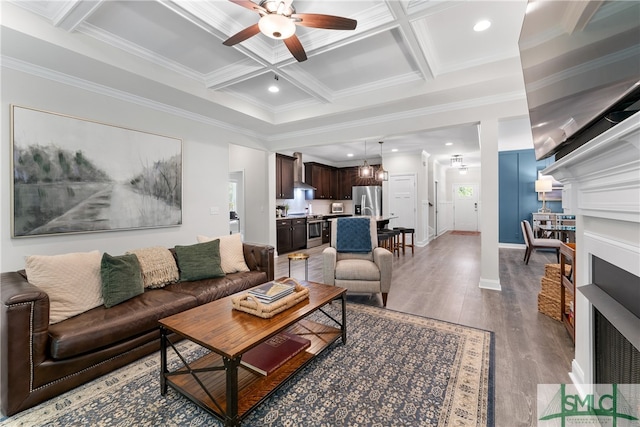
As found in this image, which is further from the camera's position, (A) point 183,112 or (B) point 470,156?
(B) point 470,156

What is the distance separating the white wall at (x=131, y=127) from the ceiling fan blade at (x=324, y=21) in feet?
8.76

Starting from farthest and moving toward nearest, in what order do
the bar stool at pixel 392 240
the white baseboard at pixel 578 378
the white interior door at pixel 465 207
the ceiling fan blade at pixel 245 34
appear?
the white interior door at pixel 465 207 → the bar stool at pixel 392 240 → the ceiling fan blade at pixel 245 34 → the white baseboard at pixel 578 378

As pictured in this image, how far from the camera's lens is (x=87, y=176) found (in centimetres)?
297

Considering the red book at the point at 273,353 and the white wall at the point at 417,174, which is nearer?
the red book at the point at 273,353

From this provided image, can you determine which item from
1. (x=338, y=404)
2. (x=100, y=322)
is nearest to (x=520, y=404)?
(x=338, y=404)

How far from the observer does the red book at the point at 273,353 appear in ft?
5.66

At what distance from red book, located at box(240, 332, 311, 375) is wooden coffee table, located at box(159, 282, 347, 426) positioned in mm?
42

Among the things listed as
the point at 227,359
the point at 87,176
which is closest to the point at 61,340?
the point at 227,359

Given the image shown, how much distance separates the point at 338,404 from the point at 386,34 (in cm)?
308

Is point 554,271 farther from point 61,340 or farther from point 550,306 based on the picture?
point 61,340

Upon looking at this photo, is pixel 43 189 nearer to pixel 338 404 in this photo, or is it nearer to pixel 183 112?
pixel 183 112

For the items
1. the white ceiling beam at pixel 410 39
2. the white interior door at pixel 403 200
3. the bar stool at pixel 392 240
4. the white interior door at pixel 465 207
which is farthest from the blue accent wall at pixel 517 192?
the white ceiling beam at pixel 410 39

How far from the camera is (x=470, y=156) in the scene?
820 cm
